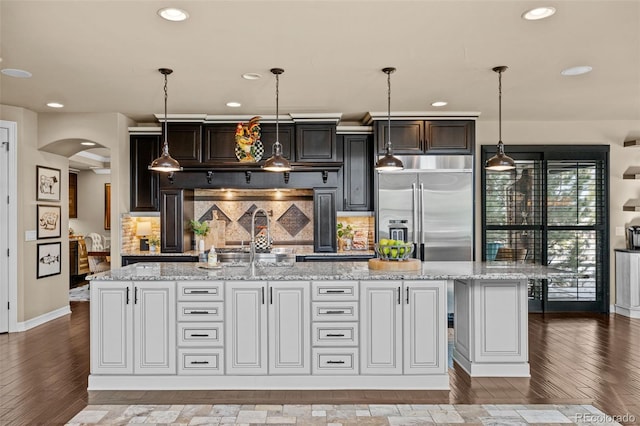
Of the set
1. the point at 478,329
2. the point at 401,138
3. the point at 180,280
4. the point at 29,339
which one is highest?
the point at 401,138

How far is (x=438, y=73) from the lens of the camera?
4.46m

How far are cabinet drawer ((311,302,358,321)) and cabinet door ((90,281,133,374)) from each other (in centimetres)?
141

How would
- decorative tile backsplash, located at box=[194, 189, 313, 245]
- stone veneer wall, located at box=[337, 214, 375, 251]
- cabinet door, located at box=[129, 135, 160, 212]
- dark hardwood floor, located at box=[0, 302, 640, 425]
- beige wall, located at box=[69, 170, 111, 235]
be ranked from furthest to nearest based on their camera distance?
beige wall, located at box=[69, 170, 111, 235] < decorative tile backsplash, located at box=[194, 189, 313, 245] < stone veneer wall, located at box=[337, 214, 375, 251] < cabinet door, located at box=[129, 135, 160, 212] < dark hardwood floor, located at box=[0, 302, 640, 425]

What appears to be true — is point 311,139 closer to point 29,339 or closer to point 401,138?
point 401,138

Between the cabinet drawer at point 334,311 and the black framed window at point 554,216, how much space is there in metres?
3.58

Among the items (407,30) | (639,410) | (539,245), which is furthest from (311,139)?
(639,410)

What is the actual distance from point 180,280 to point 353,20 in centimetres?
226

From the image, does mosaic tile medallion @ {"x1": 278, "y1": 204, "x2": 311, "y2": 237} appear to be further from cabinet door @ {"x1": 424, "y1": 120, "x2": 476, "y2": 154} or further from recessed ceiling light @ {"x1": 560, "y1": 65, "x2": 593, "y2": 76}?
recessed ceiling light @ {"x1": 560, "y1": 65, "x2": 593, "y2": 76}

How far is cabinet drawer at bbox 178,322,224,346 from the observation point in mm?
3688

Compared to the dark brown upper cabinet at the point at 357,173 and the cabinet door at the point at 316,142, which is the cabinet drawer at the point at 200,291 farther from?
the dark brown upper cabinet at the point at 357,173

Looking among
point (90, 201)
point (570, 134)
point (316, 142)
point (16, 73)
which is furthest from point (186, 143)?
point (90, 201)

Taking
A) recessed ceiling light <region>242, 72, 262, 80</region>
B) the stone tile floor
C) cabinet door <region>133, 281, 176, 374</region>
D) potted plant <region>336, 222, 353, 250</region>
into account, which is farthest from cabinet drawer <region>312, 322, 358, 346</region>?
potted plant <region>336, 222, 353, 250</region>

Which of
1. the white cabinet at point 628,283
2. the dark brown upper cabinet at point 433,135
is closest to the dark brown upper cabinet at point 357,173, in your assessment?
the dark brown upper cabinet at point 433,135

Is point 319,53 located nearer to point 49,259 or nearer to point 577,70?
point 577,70
